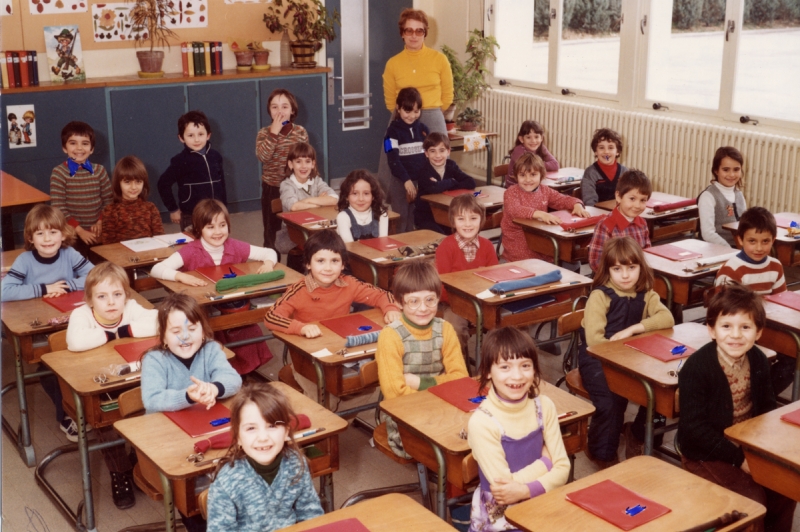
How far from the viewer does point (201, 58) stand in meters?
8.20

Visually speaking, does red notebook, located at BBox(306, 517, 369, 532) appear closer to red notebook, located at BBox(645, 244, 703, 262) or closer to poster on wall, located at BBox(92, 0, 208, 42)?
red notebook, located at BBox(645, 244, 703, 262)

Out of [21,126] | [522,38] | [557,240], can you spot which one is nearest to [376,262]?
[557,240]

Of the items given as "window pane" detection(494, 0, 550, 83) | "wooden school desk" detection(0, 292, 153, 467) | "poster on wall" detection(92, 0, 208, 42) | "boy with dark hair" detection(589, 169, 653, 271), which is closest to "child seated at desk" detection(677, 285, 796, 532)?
"boy with dark hair" detection(589, 169, 653, 271)

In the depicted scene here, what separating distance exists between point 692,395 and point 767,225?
158 centimetres

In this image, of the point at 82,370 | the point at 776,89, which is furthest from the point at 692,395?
the point at 776,89

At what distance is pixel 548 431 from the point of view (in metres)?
2.82

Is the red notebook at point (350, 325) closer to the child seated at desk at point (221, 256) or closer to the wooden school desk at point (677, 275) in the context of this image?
the child seated at desk at point (221, 256)

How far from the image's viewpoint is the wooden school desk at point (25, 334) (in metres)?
3.87

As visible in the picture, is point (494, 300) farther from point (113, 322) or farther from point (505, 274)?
point (113, 322)

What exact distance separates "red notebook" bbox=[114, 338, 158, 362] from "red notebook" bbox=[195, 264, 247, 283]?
844 mm

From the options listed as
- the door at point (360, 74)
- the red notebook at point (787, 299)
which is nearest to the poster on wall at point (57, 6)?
the door at point (360, 74)

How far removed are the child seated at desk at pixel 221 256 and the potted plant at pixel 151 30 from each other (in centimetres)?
362

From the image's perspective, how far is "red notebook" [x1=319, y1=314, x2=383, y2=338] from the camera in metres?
3.80

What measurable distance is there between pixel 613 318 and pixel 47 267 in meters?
2.68
